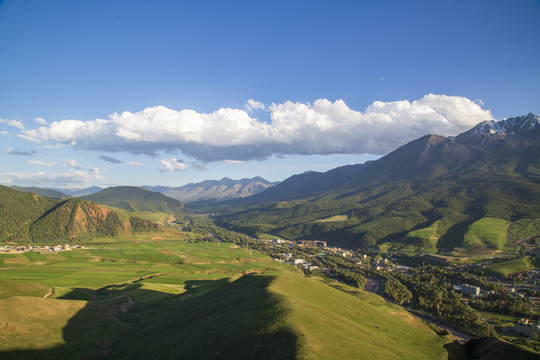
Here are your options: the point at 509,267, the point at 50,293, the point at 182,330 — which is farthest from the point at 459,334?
the point at 50,293

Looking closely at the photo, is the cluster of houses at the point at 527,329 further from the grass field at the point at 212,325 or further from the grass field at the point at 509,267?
the grass field at the point at 509,267


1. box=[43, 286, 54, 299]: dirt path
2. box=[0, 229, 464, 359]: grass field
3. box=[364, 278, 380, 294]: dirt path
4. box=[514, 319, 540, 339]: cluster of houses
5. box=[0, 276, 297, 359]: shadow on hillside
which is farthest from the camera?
box=[364, 278, 380, 294]: dirt path

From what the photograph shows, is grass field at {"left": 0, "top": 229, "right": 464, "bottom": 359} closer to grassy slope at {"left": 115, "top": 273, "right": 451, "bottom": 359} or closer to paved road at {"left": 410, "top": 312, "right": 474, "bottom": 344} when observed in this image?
grassy slope at {"left": 115, "top": 273, "right": 451, "bottom": 359}

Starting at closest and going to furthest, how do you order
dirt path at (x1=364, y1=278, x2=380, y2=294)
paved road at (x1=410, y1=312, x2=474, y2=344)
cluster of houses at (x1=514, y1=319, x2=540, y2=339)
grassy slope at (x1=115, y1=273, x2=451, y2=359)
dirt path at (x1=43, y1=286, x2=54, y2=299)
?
grassy slope at (x1=115, y1=273, x2=451, y2=359)
dirt path at (x1=43, y1=286, x2=54, y2=299)
paved road at (x1=410, y1=312, x2=474, y2=344)
cluster of houses at (x1=514, y1=319, x2=540, y2=339)
dirt path at (x1=364, y1=278, x2=380, y2=294)

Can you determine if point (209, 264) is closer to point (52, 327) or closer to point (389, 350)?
point (52, 327)

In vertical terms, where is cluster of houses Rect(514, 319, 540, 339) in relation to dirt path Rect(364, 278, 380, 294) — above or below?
above

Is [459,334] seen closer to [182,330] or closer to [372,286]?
[372,286]

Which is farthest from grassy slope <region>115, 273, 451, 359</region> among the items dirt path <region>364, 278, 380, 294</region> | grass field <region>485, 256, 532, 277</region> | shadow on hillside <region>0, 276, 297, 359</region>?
grass field <region>485, 256, 532, 277</region>

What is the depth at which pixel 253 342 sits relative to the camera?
4231 centimetres

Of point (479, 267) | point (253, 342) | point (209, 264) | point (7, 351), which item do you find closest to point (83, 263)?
point (209, 264)

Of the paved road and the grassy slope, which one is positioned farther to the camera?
the paved road

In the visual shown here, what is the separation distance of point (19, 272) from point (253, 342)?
139 meters

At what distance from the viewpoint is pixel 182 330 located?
6047cm

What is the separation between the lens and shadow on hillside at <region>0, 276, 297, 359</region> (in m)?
42.9
